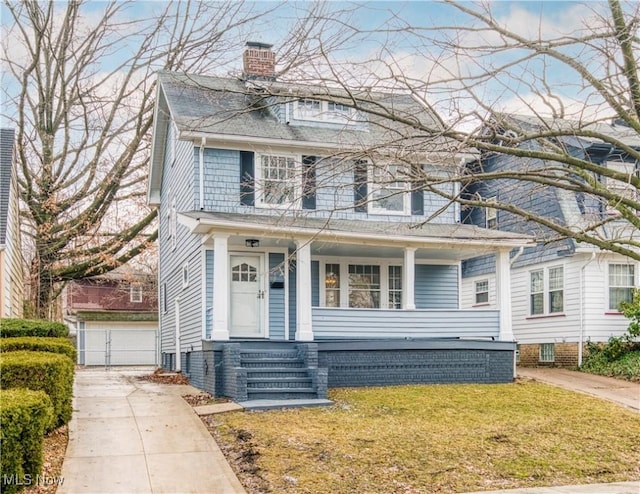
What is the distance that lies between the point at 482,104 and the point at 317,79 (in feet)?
6.18

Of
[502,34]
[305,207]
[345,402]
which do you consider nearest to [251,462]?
[345,402]

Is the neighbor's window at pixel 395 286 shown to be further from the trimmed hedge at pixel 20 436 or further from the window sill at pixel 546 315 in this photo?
the trimmed hedge at pixel 20 436

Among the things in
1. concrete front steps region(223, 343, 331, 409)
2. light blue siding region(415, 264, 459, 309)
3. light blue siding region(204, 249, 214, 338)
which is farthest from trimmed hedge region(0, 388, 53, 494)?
light blue siding region(415, 264, 459, 309)

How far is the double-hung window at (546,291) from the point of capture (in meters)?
20.1

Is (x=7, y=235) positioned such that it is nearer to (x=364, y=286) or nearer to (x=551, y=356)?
(x=364, y=286)

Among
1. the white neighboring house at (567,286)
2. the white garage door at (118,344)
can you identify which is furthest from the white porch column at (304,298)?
the white garage door at (118,344)

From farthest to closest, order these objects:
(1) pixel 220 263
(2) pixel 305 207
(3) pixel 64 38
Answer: (3) pixel 64 38 < (2) pixel 305 207 < (1) pixel 220 263

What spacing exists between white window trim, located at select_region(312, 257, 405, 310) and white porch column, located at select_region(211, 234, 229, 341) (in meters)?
3.41

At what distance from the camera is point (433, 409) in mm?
11953

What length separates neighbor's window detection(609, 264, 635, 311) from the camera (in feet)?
64.2

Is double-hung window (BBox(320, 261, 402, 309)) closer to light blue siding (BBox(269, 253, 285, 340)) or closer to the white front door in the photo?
light blue siding (BBox(269, 253, 285, 340))

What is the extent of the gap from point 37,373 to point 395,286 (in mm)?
11280

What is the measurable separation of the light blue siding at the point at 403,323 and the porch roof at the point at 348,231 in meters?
1.51

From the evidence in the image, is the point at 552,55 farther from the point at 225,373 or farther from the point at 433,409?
the point at 225,373
